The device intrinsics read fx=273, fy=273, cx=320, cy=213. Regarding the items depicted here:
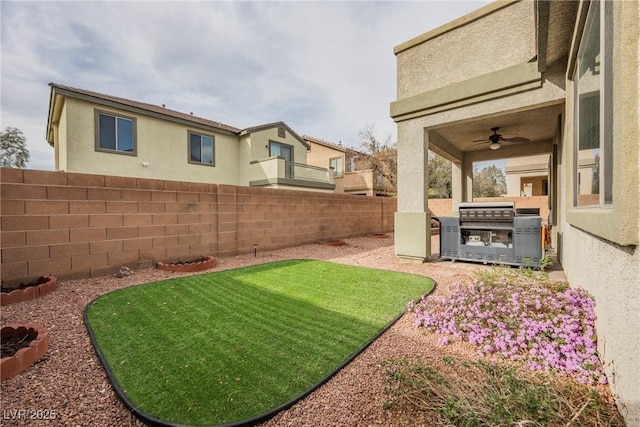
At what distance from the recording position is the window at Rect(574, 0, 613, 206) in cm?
210

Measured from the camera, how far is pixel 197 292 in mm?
4328

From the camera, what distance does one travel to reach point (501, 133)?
7.75m

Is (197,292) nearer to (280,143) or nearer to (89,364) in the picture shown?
(89,364)

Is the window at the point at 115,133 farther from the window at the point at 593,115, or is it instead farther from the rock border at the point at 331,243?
the window at the point at 593,115

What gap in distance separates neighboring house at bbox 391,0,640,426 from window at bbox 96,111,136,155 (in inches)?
432

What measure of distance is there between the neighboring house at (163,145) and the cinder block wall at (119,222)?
715 centimetres

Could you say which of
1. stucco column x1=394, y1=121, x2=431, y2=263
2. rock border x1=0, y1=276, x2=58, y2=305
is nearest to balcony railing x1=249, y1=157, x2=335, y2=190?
stucco column x1=394, y1=121, x2=431, y2=263

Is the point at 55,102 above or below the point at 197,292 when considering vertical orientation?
above

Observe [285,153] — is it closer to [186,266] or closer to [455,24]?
[455,24]

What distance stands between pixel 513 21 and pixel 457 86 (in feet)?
4.47

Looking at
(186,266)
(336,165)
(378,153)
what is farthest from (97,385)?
(336,165)

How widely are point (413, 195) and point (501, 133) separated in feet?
12.0

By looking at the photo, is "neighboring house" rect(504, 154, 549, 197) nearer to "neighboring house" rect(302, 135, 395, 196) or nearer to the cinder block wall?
"neighboring house" rect(302, 135, 395, 196)

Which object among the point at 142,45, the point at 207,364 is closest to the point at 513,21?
the point at 207,364
